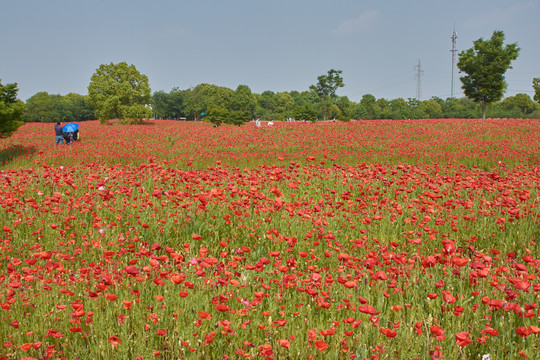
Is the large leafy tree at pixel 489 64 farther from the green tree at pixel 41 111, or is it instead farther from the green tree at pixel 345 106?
the green tree at pixel 41 111

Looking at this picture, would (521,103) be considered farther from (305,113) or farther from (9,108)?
(9,108)

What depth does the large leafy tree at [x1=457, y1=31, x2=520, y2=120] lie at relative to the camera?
3747 centimetres

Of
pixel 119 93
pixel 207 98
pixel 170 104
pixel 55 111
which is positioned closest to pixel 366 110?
pixel 207 98

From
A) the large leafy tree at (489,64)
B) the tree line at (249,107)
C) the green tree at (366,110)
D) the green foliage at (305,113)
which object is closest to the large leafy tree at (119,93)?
the tree line at (249,107)

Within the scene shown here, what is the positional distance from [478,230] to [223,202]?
12.9ft

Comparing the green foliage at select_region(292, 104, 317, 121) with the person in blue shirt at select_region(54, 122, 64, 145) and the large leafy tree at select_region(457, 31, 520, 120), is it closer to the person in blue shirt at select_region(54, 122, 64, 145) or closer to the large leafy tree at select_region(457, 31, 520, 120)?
the large leafy tree at select_region(457, 31, 520, 120)

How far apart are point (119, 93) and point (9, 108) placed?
37211mm

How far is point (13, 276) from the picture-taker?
9.76 feet

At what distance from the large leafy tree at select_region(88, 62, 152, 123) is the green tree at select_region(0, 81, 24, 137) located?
33784mm

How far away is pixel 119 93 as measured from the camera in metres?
50.2

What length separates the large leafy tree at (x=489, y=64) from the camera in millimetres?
37469

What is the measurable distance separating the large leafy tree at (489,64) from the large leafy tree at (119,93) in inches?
1570

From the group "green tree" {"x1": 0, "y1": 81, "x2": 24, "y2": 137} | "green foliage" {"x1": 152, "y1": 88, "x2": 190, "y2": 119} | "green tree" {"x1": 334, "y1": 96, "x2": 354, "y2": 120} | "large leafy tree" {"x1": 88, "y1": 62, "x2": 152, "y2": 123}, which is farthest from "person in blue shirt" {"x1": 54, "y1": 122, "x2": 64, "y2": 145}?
"green tree" {"x1": 334, "y1": 96, "x2": 354, "y2": 120}

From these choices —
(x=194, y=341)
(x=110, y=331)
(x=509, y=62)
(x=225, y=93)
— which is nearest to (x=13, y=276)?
(x=110, y=331)
